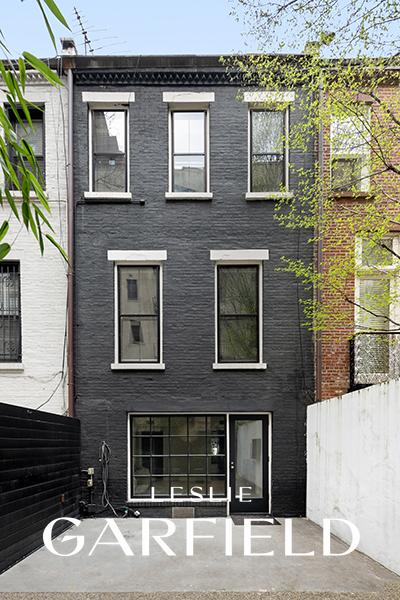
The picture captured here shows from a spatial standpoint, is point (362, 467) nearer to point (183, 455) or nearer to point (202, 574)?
point (202, 574)

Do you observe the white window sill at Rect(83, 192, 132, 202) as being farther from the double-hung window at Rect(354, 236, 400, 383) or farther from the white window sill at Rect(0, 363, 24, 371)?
the double-hung window at Rect(354, 236, 400, 383)

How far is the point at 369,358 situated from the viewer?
29.5 feet

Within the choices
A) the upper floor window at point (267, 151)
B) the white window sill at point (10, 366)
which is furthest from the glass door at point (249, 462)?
the upper floor window at point (267, 151)

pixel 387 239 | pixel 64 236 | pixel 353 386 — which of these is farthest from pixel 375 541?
pixel 64 236

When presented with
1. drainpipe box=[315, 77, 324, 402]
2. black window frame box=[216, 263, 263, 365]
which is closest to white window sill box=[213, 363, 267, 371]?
black window frame box=[216, 263, 263, 365]

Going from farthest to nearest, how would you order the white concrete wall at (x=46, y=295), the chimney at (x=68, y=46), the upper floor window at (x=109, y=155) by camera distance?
the upper floor window at (x=109, y=155), the chimney at (x=68, y=46), the white concrete wall at (x=46, y=295)

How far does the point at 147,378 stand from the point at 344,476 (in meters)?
4.26

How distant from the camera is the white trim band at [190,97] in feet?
31.0

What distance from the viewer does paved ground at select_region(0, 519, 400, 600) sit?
5.38m

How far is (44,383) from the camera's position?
9.25 meters

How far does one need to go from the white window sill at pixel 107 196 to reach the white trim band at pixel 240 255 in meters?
2.20

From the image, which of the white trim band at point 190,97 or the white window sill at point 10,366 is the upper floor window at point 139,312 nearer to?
the white window sill at point 10,366

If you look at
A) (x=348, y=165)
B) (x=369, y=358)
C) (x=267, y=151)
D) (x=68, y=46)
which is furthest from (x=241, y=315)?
(x=68, y=46)

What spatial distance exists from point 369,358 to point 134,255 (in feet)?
17.7
